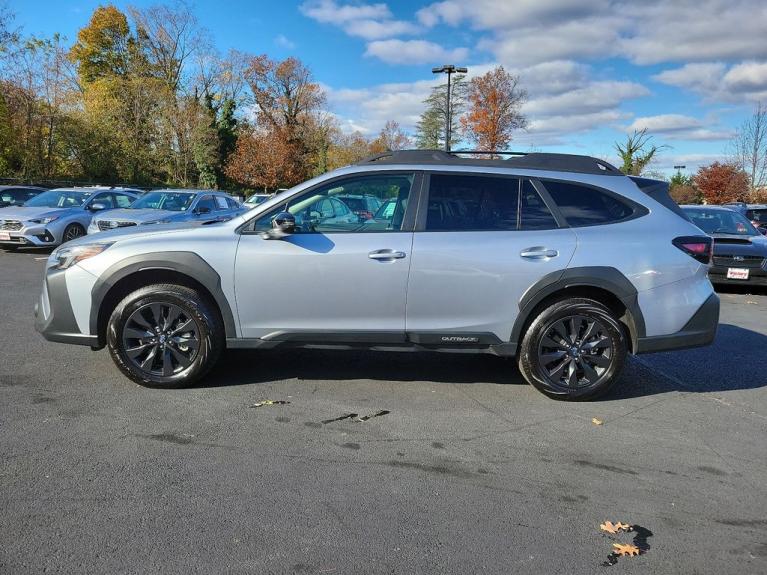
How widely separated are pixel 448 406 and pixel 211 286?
2.07m

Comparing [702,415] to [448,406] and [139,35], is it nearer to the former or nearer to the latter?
[448,406]

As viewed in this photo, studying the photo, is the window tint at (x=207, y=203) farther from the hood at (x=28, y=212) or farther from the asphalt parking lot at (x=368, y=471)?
the asphalt parking lot at (x=368, y=471)

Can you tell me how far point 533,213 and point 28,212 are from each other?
Result: 1319cm

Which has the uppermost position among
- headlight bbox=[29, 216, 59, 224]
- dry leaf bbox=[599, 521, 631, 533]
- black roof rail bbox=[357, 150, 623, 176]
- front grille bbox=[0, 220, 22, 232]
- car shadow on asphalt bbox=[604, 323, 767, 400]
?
black roof rail bbox=[357, 150, 623, 176]

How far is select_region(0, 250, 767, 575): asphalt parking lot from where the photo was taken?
2.71 meters

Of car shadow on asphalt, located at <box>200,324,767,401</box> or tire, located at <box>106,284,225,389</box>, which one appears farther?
car shadow on asphalt, located at <box>200,324,767,401</box>

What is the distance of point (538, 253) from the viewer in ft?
15.2

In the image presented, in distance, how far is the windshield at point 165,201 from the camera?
1344 centimetres

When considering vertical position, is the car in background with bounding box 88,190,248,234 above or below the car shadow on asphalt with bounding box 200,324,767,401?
above

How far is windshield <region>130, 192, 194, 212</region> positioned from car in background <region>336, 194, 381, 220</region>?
371 inches

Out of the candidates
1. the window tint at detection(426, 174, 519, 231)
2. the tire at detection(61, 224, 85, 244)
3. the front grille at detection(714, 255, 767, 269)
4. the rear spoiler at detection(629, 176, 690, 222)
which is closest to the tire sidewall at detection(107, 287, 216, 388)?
the window tint at detection(426, 174, 519, 231)

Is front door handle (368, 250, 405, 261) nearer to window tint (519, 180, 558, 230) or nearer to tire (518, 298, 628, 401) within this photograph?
window tint (519, 180, 558, 230)

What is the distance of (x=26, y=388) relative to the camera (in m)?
4.62

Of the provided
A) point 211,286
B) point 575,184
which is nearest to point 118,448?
point 211,286
